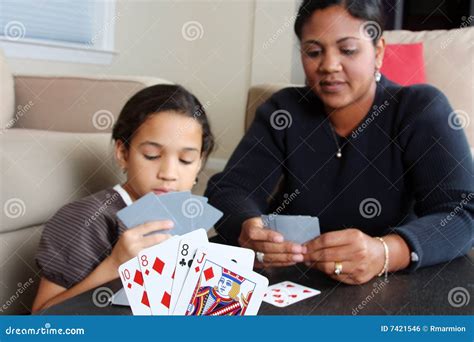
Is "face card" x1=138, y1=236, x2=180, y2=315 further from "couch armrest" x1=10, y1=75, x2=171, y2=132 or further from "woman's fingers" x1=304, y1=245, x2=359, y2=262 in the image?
"couch armrest" x1=10, y1=75, x2=171, y2=132

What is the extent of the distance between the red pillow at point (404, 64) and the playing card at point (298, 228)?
1306mm

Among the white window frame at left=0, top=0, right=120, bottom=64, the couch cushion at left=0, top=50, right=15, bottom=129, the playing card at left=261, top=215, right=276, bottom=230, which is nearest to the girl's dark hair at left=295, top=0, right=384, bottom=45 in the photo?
the playing card at left=261, top=215, right=276, bottom=230

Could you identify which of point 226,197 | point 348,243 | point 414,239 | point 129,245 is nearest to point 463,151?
point 414,239

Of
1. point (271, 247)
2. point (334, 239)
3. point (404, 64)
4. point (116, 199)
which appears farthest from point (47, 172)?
point (404, 64)

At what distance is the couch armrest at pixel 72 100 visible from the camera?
74.3 inches

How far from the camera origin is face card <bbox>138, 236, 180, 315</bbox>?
0.66 meters

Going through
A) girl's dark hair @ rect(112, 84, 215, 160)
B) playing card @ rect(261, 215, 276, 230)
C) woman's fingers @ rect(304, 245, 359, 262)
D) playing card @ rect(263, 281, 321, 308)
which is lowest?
playing card @ rect(263, 281, 321, 308)

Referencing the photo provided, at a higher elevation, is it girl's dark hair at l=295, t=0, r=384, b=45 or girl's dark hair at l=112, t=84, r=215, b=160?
girl's dark hair at l=295, t=0, r=384, b=45

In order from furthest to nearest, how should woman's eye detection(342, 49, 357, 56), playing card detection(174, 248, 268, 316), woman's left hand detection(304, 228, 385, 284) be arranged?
woman's eye detection(342, 49, 357, 56), woman's left hand detection(304, 228, 385, 284), playing card detection(174, 248, 268, 316)

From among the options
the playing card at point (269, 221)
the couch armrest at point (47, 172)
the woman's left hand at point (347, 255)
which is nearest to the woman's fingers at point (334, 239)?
the woman's left hand at point (347, 255)

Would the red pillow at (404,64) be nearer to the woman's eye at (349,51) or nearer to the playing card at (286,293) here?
the woman's eye at (349,51)

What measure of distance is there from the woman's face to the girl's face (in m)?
0.30

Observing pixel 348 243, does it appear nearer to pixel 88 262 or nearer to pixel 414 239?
pixel 414 239

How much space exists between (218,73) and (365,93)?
2.19 metres
